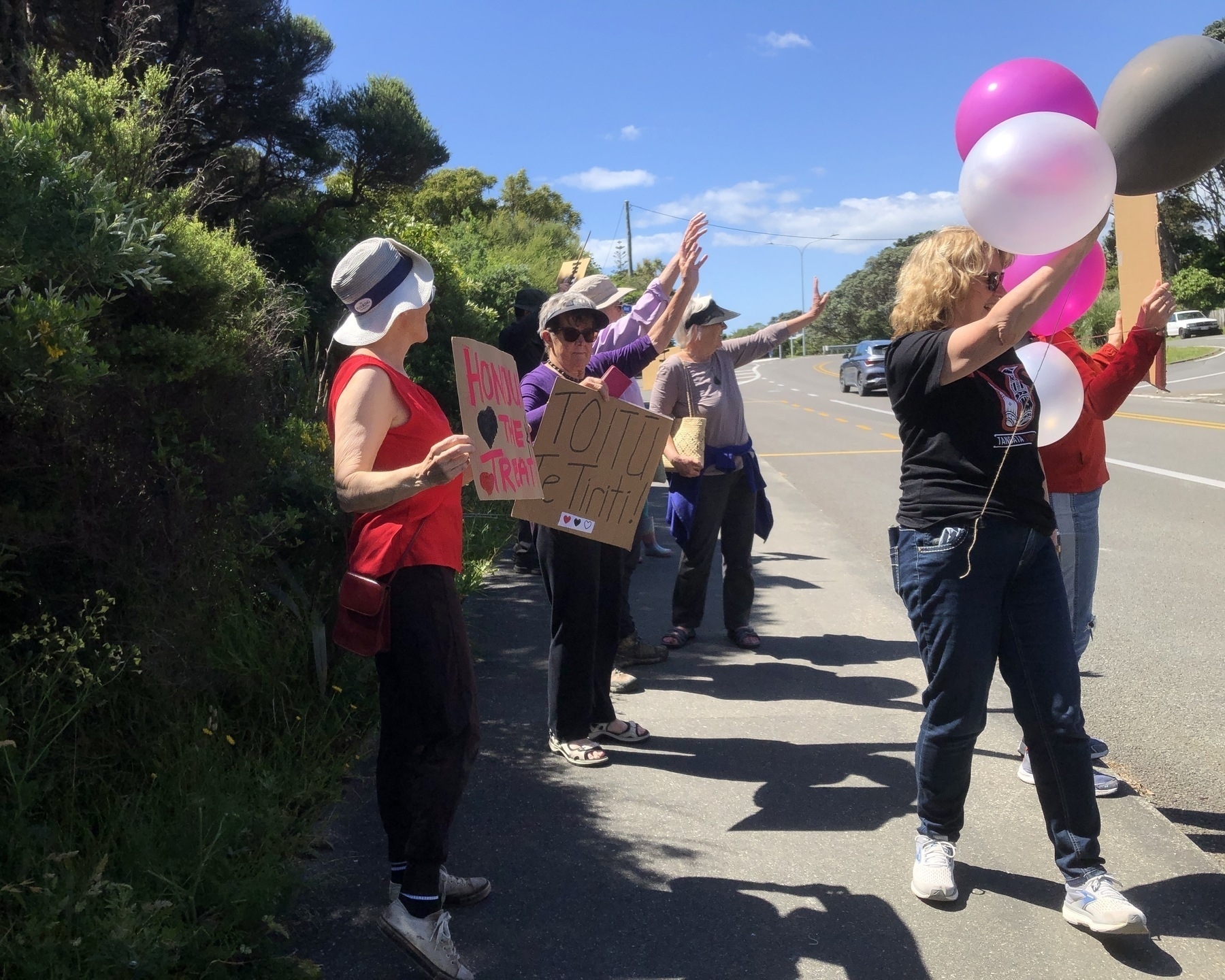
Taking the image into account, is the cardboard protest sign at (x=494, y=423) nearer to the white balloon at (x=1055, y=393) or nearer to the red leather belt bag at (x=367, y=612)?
the red leather belt bag at (x=367, y=612)

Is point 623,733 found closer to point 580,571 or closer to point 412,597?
point 580,571

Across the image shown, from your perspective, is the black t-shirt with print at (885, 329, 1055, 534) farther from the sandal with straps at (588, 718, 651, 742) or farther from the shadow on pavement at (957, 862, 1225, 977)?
the sandal with straps at (588, 718, 651, 742)

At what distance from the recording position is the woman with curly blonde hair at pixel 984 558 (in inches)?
115

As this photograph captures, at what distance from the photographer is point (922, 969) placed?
9.00ft

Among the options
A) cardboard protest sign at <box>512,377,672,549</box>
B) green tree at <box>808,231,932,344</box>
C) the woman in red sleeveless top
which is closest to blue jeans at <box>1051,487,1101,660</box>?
cardboard protest sign at <box>512,377,672,549</box>

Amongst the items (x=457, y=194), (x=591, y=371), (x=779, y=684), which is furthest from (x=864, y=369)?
(x=591, y=371)

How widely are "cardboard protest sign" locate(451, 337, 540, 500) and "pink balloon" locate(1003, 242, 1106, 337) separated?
5.21 ft

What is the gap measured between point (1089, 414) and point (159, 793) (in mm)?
3471

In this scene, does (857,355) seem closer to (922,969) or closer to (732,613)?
(732,613)

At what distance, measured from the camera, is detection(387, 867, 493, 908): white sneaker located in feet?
10.1

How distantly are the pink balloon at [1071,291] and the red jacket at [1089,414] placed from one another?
0.98 feet

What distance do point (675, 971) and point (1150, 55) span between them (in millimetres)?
2892

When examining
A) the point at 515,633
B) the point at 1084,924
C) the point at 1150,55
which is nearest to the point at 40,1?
the point at 515,633

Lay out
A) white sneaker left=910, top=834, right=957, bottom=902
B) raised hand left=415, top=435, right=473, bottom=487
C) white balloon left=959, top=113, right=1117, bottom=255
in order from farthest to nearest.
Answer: white sneaker left=910, top=834, right=957, bottom=902, white balloon left=959, top=113, right=1117, bottom=255, raised hand left=415, top=435, right=473, bottom=487
